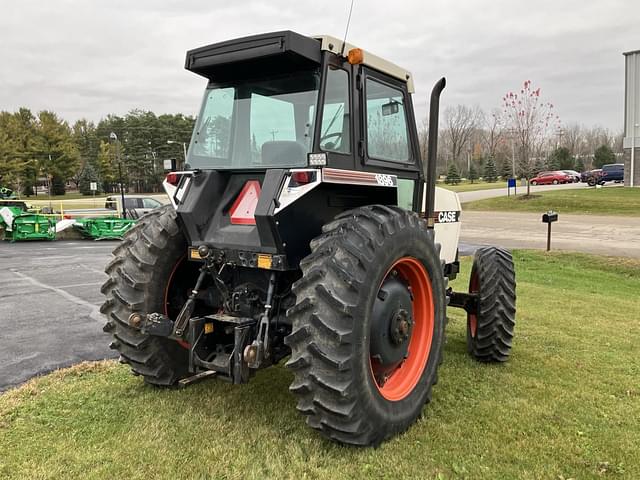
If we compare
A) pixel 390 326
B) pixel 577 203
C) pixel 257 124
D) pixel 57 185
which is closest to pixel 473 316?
pixel 390 326

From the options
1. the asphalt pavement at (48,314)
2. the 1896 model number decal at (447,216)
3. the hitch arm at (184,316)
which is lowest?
the asphalt pavement at (48,314)

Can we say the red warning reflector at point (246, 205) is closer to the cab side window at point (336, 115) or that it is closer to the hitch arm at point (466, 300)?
the cab side window at point (336, 115)

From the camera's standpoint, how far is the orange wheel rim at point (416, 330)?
381 cm

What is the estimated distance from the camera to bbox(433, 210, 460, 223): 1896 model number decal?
5.20 m

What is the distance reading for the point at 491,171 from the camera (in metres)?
64.1

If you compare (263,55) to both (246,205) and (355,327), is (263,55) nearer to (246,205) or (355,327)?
(246,205)

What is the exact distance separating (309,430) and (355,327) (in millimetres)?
999

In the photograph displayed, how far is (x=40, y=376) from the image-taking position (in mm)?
4863

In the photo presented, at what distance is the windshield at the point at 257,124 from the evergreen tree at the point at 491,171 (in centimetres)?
6387

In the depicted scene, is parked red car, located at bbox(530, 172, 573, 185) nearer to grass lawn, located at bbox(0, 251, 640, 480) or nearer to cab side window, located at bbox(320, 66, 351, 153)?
grass lawn, located at bbox(0, 251, 640, 480)

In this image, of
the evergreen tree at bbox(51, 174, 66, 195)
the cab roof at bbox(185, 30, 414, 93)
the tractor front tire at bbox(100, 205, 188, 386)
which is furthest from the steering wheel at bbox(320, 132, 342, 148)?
the evergreen tree at bbox(51, 174, 66, 195)

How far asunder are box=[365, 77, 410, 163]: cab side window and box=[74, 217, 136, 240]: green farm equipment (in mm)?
15886

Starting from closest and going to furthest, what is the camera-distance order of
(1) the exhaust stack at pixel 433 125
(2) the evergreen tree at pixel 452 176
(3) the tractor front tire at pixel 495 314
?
(1) the exhaust stack at pixel 433 125 < (3) the tractor front tire at pixel 495 314 < (2) the evergreen tree at pixel 452 176

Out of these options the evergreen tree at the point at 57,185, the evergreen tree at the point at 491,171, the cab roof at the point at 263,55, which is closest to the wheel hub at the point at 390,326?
the cab roof at the point at 263,55
